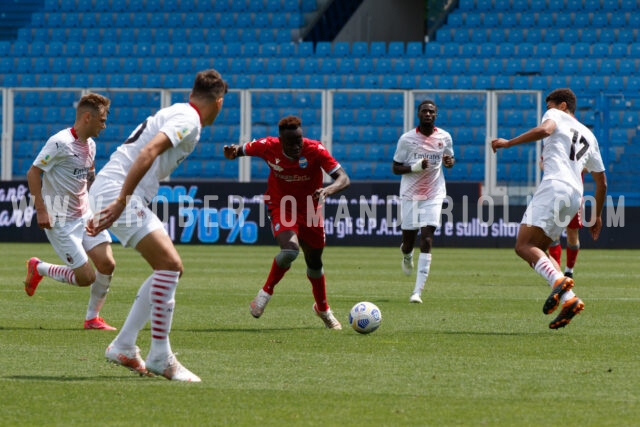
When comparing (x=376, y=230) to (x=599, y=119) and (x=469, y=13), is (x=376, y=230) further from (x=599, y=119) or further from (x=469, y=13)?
(x=469, y=13)

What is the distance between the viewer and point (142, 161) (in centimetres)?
652

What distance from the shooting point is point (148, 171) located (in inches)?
274

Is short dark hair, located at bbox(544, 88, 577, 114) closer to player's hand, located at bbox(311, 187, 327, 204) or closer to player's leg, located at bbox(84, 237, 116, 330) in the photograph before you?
player's hand, located at bbox(311, 187, 327, 204)

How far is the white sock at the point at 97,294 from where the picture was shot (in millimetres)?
10047

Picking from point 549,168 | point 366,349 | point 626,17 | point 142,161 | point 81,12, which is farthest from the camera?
point 81,12

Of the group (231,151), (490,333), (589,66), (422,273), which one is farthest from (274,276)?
(589,66)

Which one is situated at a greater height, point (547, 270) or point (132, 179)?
point (132, 179)

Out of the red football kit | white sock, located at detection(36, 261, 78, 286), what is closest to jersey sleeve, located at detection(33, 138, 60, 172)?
white sock, located at detection(36, 261, 78, 286)

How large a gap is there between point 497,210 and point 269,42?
431 inches

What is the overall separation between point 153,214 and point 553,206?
423cm

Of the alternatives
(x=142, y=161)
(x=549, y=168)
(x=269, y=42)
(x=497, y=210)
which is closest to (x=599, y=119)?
(x=497, y=210)

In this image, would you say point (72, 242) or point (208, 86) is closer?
point (208, 86)

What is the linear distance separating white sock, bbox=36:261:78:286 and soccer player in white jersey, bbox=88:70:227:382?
3474 mm

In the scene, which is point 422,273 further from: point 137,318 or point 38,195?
point 137,318
